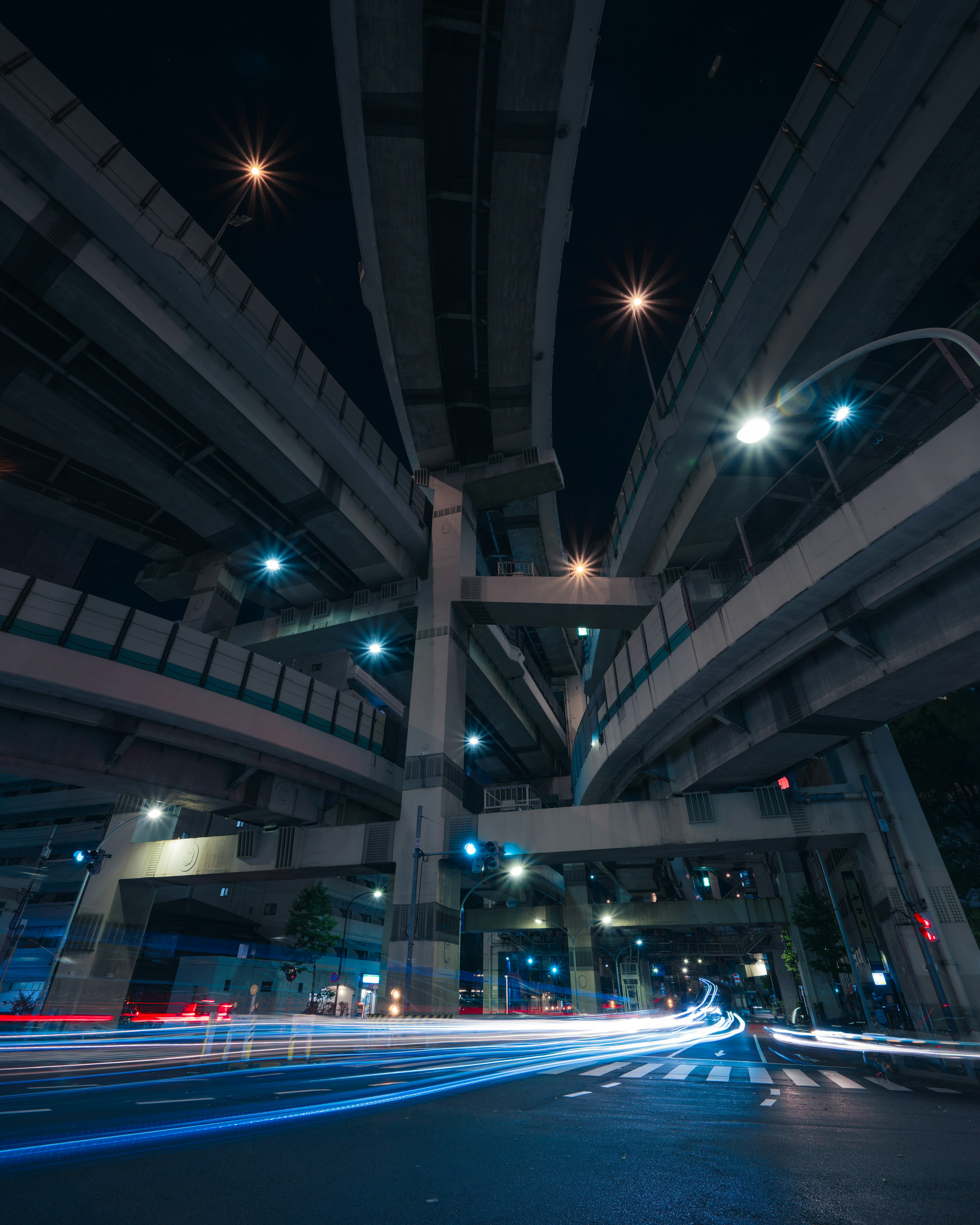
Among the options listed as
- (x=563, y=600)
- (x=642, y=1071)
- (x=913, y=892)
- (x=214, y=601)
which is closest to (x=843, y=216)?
(x=563, y=600)

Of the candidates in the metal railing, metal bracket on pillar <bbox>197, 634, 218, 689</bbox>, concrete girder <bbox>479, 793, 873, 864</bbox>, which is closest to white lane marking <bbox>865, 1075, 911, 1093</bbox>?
concrete girder <bbox>479, 793, 873, 864</bbox>

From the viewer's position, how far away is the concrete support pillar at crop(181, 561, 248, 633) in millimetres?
31953

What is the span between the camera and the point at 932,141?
12.2m

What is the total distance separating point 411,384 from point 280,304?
33.0ft

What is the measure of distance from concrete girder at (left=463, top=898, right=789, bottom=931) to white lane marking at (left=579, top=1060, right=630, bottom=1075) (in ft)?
94.5

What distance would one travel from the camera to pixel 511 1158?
5.05 m

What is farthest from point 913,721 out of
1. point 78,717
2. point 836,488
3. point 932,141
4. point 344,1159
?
point 78,717

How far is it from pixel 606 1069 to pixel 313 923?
85.8ft

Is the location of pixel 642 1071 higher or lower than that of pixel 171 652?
lower

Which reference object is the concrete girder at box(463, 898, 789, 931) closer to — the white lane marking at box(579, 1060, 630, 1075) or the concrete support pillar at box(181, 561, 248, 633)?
the white lane marking at box(579, 1060, 630, 1075)

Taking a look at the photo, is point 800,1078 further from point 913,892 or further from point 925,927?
point 913,892

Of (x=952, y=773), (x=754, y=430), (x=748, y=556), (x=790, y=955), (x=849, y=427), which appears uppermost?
(x=849, y=427)

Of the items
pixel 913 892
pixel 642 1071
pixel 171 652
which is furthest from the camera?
pixel 171 652

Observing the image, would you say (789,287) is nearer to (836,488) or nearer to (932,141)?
(932,141)
